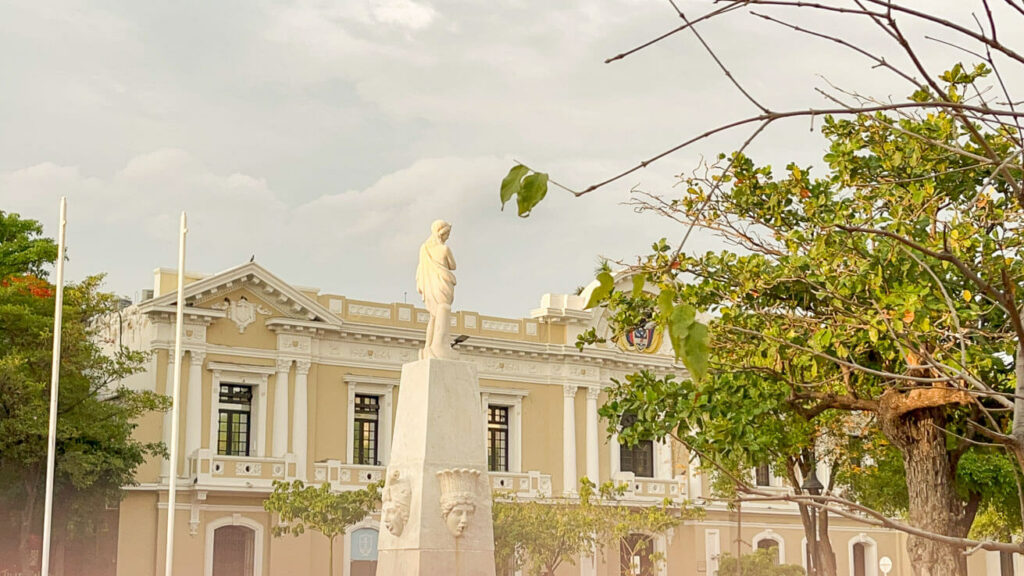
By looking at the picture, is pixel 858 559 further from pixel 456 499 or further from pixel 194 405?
pixel 456 499

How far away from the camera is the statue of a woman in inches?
693

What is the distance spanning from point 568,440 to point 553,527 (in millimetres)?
6942

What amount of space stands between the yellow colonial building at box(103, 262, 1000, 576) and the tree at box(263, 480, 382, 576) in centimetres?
237

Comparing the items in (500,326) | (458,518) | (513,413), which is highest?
(500,326)

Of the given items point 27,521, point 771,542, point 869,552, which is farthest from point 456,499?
point 869,552

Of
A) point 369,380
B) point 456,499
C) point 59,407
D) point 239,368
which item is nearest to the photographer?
point 456,499

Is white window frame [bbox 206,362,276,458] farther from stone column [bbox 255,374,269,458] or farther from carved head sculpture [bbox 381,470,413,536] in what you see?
carved head sculpture [bbox 381,470,413,536]

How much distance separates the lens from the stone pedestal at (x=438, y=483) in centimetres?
1658

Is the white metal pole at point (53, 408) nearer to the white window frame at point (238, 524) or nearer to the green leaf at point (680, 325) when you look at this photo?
the white window frame at point (238, 524)

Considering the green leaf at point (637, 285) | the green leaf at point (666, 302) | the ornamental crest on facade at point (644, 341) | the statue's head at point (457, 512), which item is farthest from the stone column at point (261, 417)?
the green leaf at point (666, 302)

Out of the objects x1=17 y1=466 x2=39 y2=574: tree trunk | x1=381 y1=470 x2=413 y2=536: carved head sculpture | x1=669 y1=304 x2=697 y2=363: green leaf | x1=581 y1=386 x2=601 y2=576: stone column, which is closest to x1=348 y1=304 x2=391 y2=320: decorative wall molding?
x1=581 y1=386 x2=601 y2=576: stone column

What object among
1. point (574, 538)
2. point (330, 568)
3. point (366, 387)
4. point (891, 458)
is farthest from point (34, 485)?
point (891, 458)

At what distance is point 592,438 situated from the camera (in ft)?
132

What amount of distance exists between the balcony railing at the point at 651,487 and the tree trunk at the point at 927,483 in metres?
26.0
